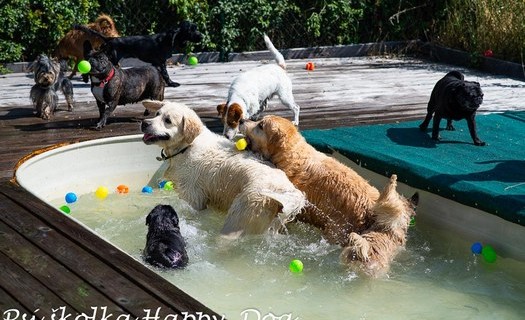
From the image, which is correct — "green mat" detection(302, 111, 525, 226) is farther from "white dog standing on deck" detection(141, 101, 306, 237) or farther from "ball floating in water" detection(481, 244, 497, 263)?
"white dog standing on deck" detection(141, 101, 306, 237)

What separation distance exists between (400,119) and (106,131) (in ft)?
10.4

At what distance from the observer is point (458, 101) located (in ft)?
23.0

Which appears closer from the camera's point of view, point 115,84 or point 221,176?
point 221,176

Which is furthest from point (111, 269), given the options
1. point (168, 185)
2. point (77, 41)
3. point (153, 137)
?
point (77, 41)

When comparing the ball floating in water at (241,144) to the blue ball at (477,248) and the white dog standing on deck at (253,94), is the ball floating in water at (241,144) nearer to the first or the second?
the white dog standing on deck at (253,94)

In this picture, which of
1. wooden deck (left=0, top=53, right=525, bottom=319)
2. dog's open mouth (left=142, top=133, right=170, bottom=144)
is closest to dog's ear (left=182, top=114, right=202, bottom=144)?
dog's open mouth (left=142, top=133, right=170, bottom=144)

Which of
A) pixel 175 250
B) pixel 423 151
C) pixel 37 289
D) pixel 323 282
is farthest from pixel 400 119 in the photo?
pixel 37 289

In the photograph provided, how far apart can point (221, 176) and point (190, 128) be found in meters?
0.51

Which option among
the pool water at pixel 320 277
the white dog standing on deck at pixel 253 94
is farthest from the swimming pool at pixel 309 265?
the white dog standing on deck at pixel 253 94

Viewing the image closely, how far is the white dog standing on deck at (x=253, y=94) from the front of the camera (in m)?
7.21

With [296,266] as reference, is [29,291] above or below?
above

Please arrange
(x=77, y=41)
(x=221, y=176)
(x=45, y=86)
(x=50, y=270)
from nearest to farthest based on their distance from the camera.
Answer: (x=50, y=270) → (x=221, y=176) → (x=45, y=86) → (x=77, y=41)

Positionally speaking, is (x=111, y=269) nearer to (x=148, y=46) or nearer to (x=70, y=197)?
(x=70, y=197)

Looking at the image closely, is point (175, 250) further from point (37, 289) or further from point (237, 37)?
point (237, 37)
